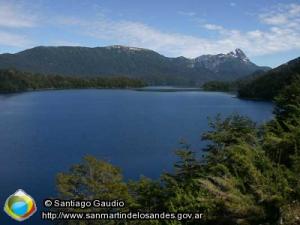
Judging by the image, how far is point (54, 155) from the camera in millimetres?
65250

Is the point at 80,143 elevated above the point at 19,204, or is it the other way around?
the point at 19,204

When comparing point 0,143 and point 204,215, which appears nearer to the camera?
point 204,215

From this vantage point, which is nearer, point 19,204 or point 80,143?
point 19,204

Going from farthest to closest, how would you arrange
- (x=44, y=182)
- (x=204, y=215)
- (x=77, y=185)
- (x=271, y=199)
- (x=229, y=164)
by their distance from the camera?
(x=44, y=182) < (x=77, y=185) < (x=229, y=164) < (x=204, y=215) < (x=271, y=199)

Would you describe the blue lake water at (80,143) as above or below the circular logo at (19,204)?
below

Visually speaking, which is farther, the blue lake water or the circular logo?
the blue lake water

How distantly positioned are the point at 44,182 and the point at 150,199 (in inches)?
1083

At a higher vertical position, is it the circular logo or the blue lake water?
the circular logo

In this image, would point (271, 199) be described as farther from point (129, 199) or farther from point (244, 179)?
point (129, 199)

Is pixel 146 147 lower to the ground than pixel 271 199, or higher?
lower

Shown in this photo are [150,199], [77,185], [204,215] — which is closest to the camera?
[204,215]

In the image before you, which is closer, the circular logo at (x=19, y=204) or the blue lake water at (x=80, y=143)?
the circular logo at (x=19, y=204)

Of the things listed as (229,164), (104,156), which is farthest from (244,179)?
(104,156)

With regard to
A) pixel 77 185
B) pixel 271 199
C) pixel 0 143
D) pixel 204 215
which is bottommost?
pixel 0 143
